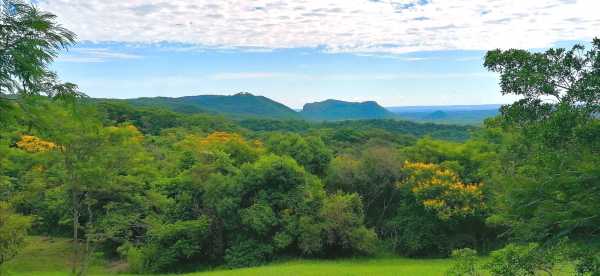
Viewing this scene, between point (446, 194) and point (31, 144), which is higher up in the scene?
point (31, 144)

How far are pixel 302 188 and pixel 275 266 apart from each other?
4.67 meters

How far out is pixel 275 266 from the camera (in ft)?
71.8

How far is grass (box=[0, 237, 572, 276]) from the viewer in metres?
19.5

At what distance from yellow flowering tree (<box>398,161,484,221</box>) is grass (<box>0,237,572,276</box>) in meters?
2.78

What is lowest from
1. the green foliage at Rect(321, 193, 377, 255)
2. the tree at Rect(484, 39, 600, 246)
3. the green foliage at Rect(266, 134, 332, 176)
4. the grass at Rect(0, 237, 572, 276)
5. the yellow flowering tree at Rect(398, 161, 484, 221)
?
the grass at Rect(0, 237, 572, 276)

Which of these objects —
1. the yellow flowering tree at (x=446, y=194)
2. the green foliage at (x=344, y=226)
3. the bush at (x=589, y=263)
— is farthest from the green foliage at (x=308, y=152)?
the bush at (x=589, y=263)

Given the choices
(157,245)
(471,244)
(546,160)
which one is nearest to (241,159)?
(157,245)

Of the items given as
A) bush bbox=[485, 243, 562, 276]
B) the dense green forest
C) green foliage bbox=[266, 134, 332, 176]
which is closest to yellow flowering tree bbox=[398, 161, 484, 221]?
the dense green forest

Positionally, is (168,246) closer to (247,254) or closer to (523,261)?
(247,254)

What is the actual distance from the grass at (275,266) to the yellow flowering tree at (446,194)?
2.78m

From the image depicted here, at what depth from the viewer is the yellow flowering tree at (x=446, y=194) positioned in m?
24.3

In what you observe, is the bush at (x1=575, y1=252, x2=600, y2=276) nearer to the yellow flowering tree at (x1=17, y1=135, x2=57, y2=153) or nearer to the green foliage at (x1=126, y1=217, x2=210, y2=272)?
the green foliage at (x1=126, y1=217, x2=210, y2=272)

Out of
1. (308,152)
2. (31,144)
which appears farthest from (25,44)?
(31,144)

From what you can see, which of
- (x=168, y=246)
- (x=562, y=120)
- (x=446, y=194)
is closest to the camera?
(x=562, y=120)
